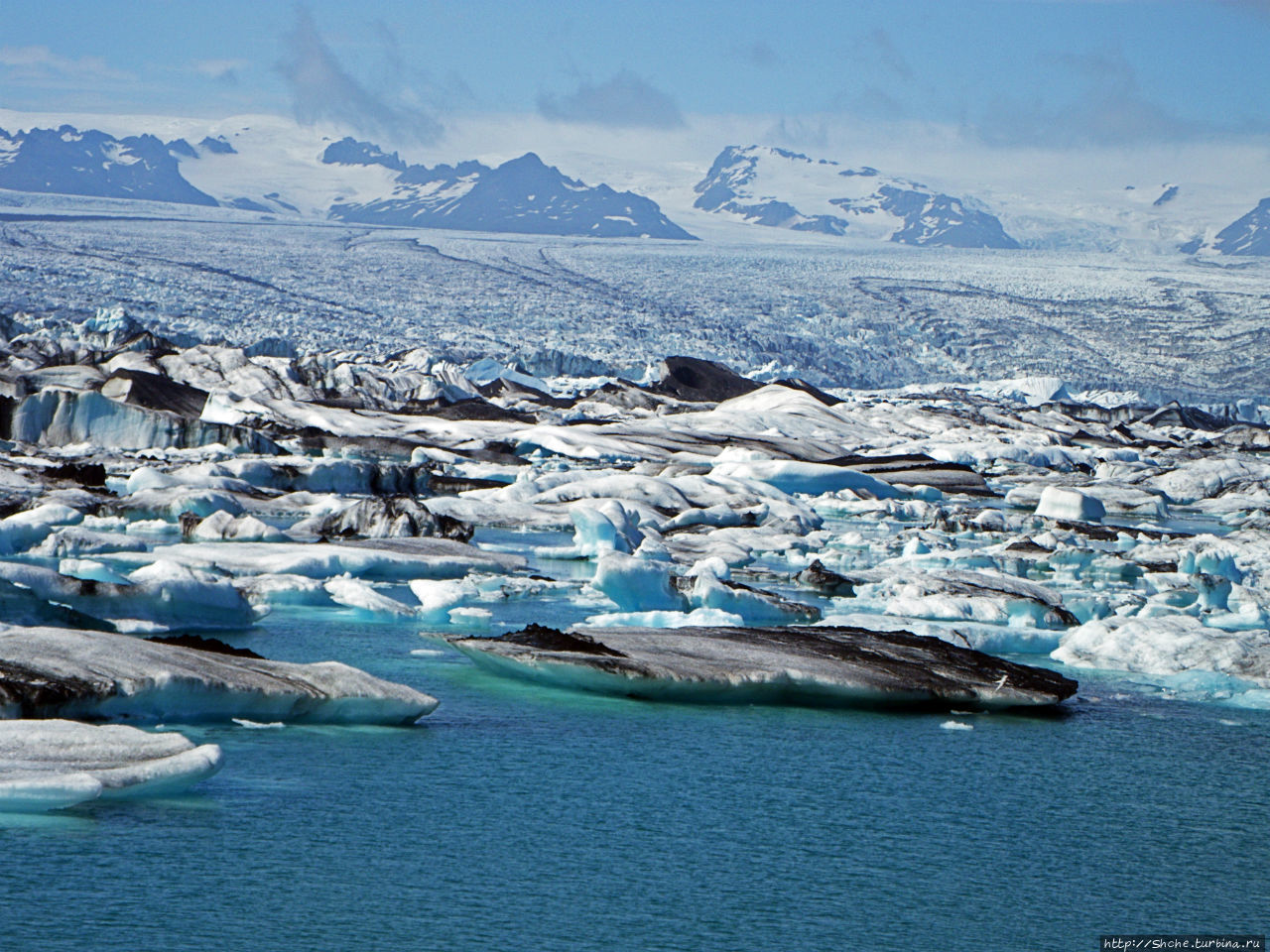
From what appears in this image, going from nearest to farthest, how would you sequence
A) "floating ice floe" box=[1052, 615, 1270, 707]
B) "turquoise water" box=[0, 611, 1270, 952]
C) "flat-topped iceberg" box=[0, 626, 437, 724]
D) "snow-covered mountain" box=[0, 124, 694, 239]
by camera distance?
1. "turquoise water" box=[0, 611, 1270, 952]
2. "flat-topped iceberg" box=[0, 626, 437, 724]
3. "floating ice floe" box=[1052, 615, 1270, 707]
4. "snow-covered mountain" box=[0, 124, 694, 239]

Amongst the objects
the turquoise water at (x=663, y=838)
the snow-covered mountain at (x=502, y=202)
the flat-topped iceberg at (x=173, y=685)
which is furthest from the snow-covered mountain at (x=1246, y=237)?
→ the flat-topped iceberg at (x=173, y=685)

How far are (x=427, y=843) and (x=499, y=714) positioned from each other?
80.0 inches

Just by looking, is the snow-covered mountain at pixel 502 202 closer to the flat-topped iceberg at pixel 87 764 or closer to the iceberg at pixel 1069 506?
the iceberg at pixel 1069 506

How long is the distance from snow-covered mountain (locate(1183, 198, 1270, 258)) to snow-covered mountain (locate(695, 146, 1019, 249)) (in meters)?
18.0

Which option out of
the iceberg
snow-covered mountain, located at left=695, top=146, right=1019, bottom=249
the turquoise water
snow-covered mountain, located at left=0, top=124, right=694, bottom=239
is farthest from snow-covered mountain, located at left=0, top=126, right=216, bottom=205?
the turquoise water

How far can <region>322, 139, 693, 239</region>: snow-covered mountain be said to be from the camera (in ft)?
408

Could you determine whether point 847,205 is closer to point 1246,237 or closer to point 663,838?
point 1246,237

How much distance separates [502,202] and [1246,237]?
72393 millimetres

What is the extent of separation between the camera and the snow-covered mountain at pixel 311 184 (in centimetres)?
12288

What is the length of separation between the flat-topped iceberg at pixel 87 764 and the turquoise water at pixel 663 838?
82 mm

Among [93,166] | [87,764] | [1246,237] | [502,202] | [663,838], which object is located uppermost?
[1246,237]

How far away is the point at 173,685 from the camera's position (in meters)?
6.25

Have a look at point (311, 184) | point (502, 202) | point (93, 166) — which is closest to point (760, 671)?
point (311, 184)

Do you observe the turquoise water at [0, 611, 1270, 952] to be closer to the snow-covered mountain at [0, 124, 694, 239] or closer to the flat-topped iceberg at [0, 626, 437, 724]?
the flat-topped iceberg at [0, 626, 437, 724]
